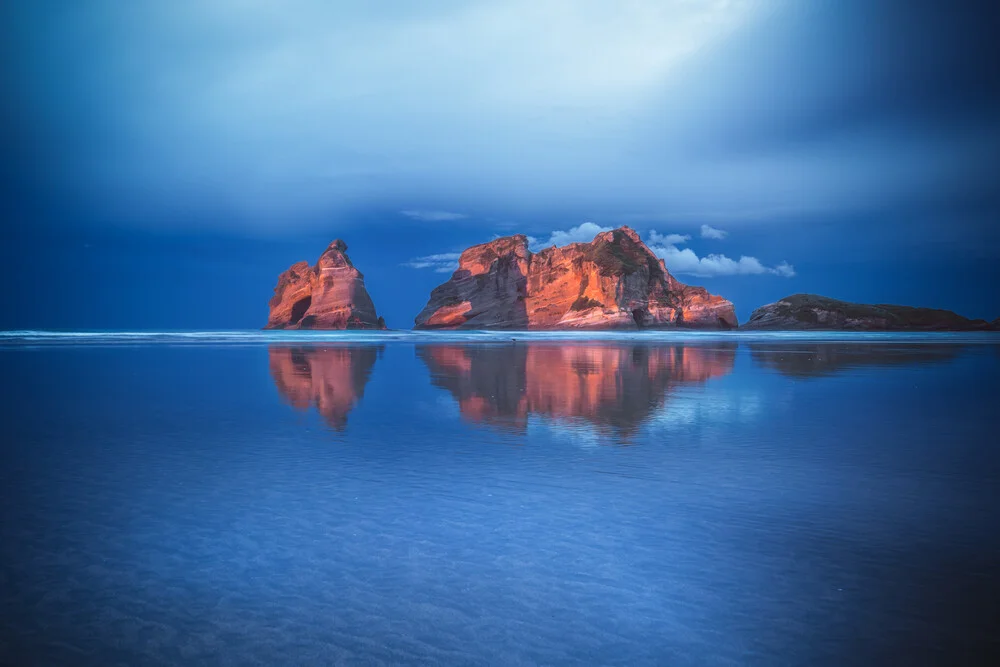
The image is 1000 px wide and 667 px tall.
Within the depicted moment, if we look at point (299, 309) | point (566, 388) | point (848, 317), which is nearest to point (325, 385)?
point (566, 388)

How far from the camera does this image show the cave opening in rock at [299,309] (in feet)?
472

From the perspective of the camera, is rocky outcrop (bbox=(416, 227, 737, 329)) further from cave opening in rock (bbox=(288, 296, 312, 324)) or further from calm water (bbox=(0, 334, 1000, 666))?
calm water (bbox=(0, 334, 1000, 666))

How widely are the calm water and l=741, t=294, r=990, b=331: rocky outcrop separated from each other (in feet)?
444

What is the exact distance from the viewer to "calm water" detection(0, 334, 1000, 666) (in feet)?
11.3

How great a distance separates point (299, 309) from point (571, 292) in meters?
66.4

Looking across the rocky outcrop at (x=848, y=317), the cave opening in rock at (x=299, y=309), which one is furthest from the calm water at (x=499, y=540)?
the cave opening in rock at (x=299, y=309)

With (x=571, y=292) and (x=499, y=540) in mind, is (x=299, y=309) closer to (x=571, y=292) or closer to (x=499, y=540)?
(x=571, y=292)

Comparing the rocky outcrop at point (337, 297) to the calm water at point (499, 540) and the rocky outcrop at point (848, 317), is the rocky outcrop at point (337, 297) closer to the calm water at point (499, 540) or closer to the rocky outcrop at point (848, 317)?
the rocky outcrop at point (848, 317)

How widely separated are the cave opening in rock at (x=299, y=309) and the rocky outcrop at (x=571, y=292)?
89.5ft

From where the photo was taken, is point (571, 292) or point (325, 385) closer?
point (325, 385)

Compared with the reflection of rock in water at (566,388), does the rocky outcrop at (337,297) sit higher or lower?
higher

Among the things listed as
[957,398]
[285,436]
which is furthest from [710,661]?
[957,398]

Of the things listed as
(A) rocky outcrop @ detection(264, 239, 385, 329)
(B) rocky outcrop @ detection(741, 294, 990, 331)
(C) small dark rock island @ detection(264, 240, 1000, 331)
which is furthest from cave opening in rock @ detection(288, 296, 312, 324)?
(B) rocky outcrop @ detection(741, 294, 990, 331)

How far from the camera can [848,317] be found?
5325 inches
